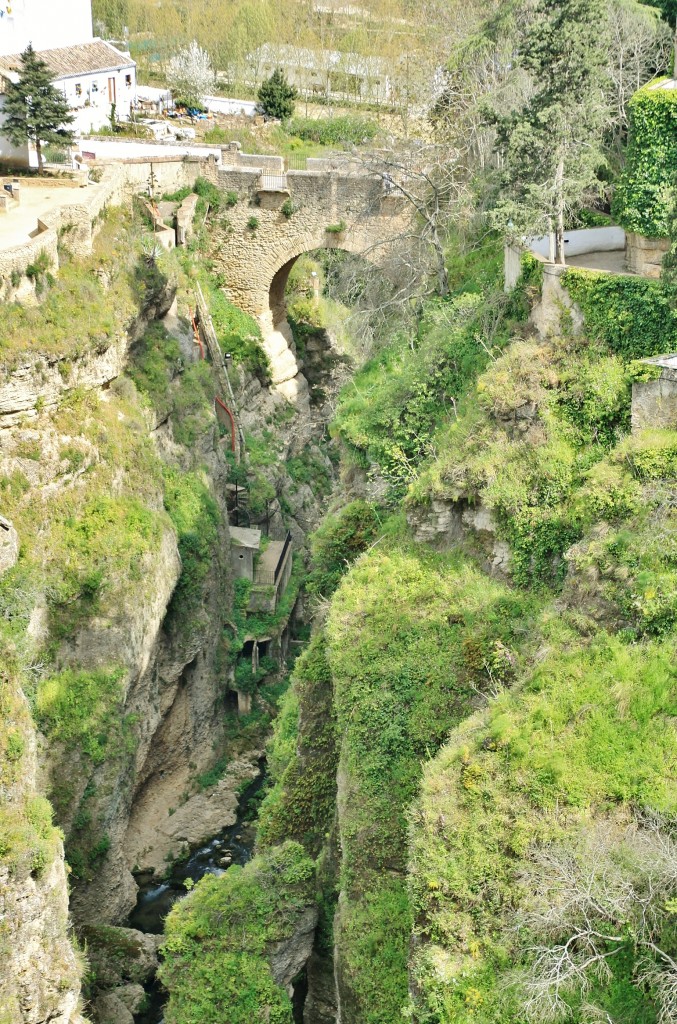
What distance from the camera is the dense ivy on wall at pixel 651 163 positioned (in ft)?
61.5

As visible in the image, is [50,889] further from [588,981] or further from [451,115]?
[451,115]

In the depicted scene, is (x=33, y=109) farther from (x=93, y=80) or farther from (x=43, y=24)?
(x=93, y=80)

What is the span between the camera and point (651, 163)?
18984 mm

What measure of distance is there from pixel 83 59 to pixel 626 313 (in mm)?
29554

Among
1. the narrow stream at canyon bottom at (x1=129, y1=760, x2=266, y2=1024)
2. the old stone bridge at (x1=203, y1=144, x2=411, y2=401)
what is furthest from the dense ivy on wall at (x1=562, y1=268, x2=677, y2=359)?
the old stone bridge at (x1=203, y1=144, x2=411, y2=401)

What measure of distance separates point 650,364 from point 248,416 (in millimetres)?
21212

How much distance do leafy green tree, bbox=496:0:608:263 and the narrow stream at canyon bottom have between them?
1390cm

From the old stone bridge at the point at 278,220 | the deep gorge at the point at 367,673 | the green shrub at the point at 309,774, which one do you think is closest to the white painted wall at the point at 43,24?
the old stone bridge at the point at 278,220

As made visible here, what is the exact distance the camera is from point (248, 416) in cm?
3644

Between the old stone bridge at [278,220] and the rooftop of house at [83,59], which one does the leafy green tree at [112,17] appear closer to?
the rooftop of house at [83,59]

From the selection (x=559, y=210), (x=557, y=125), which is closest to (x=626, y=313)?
(x=559, y=210)

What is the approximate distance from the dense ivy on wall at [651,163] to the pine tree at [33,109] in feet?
56.0

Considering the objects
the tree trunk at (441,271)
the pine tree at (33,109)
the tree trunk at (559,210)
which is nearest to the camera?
the tree trunk at (559,210)

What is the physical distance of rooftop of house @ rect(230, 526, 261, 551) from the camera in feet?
104
